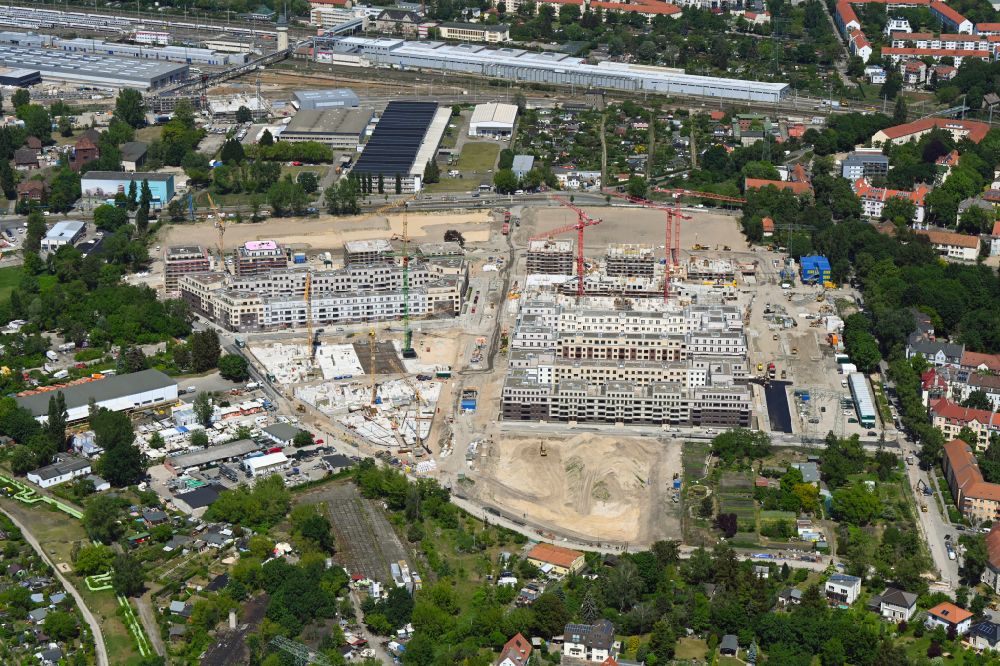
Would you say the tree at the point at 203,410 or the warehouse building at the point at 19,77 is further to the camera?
the warehouse building at the point at 19,77

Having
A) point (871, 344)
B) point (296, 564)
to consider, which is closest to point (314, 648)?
point (296, 564)

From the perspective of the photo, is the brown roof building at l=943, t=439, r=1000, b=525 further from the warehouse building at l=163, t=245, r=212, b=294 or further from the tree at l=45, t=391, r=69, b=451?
the warehouse building at l=163, t=245, r=212, b=294

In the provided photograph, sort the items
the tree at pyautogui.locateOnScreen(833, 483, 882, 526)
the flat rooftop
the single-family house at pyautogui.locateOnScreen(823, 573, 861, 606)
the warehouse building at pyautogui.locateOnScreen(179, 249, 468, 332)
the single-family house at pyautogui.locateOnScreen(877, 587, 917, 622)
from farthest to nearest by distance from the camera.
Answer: the flat rooftop, the warehouse building at pyautogui.locateOnScreen(179, 249, 468, 332), the tree at pyautogui.locateOnScreen(833, 483, 882, 526), the single-family house at pyautogui.locateOnScreen(823, 573, 861, 606), the single-family house at pyautogui.locateOnScreen(877, 587, 917, 622)

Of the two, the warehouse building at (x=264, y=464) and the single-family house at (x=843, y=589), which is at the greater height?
the single-family house at (x=843, y=589)

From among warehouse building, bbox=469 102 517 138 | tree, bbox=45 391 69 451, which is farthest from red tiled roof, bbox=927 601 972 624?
warehouse building, bbox=469 102 517 138

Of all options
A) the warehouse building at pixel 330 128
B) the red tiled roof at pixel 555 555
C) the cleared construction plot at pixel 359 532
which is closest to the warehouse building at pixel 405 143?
the warehouse building at pixel 330 128

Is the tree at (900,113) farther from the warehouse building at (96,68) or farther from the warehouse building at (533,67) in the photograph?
the warehouse building at (96,68)
